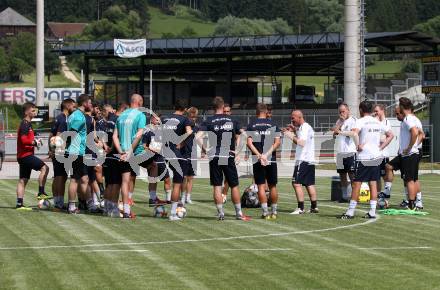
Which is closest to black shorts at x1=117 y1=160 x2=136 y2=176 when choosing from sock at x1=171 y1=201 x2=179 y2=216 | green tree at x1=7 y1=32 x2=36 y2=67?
sock at x1=171 y1=201 x2=179 y2=216

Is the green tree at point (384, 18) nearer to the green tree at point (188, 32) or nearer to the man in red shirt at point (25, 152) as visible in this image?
the green tree at point (188, 32)

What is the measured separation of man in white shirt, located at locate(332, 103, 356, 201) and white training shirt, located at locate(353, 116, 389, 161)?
4.98 ft

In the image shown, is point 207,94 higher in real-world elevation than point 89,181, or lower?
higher

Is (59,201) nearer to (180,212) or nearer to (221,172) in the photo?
(180,212)

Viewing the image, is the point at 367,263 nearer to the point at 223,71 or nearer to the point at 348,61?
the point at 348,61

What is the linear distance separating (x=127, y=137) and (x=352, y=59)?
9.59 m

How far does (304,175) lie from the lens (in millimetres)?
18719

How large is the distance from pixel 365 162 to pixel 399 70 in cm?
12945

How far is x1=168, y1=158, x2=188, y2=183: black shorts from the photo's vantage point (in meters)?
17.8

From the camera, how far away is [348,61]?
2594cm

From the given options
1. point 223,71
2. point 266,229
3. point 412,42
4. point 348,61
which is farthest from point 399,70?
point 266,229

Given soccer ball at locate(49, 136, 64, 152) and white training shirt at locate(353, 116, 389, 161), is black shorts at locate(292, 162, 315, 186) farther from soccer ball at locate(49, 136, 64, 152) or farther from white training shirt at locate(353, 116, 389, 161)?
soccer ball at locate(49, 136, 64, 152)

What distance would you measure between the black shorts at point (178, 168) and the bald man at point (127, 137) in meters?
0.75

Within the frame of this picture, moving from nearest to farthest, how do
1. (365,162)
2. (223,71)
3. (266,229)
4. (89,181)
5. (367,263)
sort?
(367,263)
(266,229)
(365,162)
(89,181)
(223,71)
